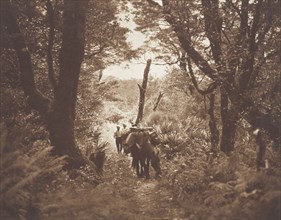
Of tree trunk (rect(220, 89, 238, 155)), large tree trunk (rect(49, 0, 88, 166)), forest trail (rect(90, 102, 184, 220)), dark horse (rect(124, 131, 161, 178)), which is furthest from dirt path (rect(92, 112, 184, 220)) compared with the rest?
tree trunk (rect(220, 89, 238, 155))

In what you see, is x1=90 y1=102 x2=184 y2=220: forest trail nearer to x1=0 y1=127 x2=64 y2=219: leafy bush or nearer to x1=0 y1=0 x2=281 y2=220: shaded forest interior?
x1=0 y1=0 x2=281 y2=220: shaded forest interior

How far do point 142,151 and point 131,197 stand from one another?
11.9 ft

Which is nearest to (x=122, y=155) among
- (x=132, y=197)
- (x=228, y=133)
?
(x=228, y=133)

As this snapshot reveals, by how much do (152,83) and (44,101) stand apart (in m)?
38.3

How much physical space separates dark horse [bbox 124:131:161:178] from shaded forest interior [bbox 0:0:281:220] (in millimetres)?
375

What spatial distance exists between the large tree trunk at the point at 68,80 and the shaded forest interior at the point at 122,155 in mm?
28

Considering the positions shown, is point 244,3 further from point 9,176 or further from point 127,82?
point 127,82

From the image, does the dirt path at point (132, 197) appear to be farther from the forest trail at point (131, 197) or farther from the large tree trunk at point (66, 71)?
the large tree trunk at point (66, 71)

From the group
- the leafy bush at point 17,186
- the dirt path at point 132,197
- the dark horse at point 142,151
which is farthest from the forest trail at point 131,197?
the leafy bush at point 17,186

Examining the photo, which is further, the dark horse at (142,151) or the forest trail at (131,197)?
the dark horse at (142,151)

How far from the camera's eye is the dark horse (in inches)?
543

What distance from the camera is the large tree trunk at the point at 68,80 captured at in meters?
11.9

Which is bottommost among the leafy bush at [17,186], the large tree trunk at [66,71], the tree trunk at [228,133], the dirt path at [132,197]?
the dirt path at [132,197]

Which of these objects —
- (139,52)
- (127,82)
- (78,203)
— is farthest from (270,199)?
(127,82)
